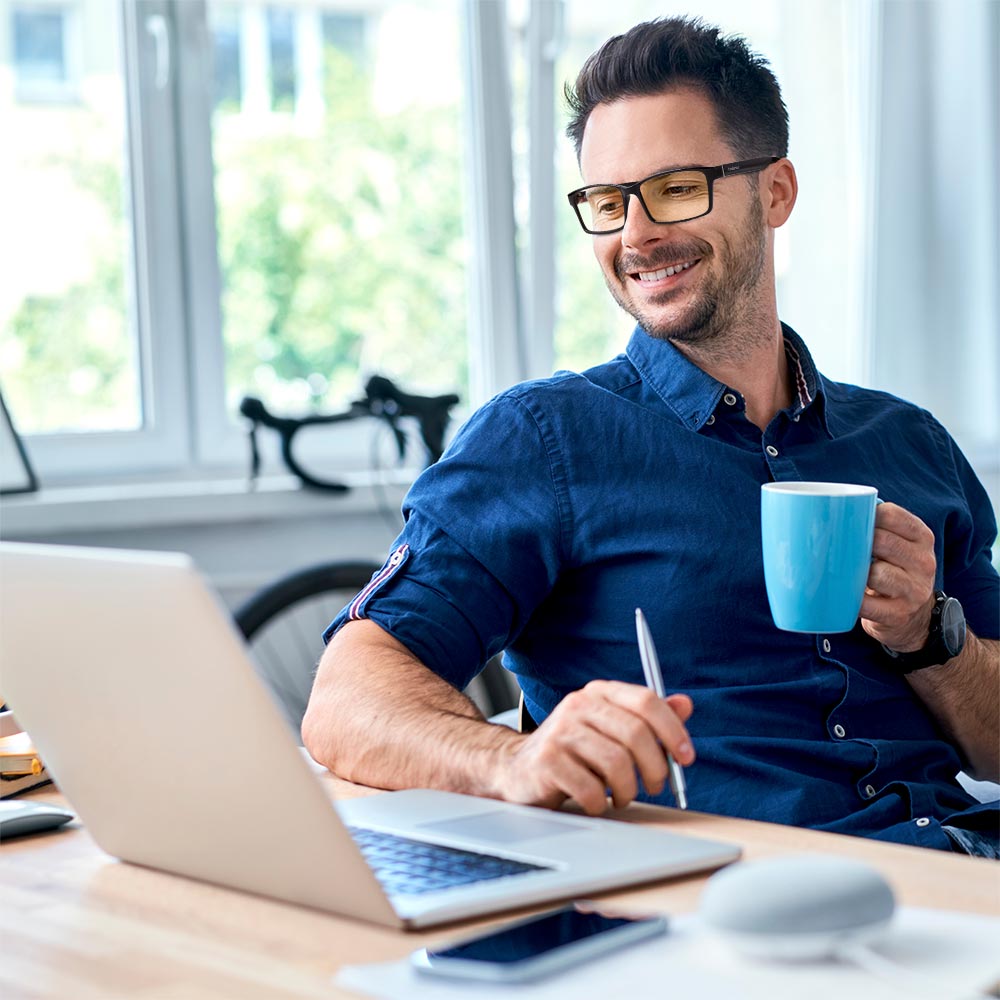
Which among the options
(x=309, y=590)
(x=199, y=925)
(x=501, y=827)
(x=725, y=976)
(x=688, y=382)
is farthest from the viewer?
(x=309, y=590)

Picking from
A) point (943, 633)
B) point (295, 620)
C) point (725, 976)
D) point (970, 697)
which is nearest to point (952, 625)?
point (943, 633)

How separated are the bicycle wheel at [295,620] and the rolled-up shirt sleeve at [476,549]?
1.32 metres

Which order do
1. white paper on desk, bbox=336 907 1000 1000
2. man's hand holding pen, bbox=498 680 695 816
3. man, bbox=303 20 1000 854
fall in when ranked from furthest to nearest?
man, bbox=303 20 1000 854 < man's hand holding pen, bbox=498 680 695 816 < white paper on desk, bbox=336 907 1000 1000

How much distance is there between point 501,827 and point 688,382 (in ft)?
2.13

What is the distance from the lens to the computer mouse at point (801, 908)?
67 cm

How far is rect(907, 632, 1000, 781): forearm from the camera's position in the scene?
141 cm

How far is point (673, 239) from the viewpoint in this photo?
1.52m

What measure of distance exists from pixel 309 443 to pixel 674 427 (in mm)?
1766

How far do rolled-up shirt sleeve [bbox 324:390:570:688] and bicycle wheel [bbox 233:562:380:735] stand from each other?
4.33ft

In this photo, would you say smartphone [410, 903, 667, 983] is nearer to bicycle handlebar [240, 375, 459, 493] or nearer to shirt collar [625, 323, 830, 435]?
shirt collar [625, 323, 830, 435]

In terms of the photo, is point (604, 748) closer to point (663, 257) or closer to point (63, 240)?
point (663, 257)

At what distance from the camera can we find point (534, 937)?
72 centimetres

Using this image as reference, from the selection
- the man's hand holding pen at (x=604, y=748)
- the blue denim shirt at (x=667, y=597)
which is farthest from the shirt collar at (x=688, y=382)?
the man's hand holding pen at (x=604, y=748)

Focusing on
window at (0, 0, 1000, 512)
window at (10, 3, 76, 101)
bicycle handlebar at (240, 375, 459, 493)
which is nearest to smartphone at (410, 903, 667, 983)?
window at (0, 0, 1000, 512)
